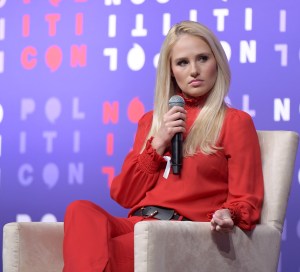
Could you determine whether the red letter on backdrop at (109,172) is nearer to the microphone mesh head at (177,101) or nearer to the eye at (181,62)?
the eye at (181,62)

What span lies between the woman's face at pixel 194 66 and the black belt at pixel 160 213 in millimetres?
375

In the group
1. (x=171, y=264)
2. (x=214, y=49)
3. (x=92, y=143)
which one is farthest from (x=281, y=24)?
(x=171, y=264)

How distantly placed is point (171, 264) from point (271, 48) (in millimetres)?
1322

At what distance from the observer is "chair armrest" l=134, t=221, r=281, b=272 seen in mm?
1915

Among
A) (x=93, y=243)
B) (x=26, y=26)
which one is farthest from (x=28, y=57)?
(x=93, y=243)

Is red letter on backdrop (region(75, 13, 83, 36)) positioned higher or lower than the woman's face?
higher

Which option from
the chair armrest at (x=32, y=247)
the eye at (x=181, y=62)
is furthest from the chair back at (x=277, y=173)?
the chair armrest at (x=32, y=247)

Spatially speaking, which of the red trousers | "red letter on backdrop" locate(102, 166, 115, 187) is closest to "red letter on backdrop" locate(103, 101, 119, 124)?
"red letter on backdrop" locate(102, 166, 115, 187)

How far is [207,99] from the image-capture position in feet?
8.04

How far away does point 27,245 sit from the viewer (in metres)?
2.36

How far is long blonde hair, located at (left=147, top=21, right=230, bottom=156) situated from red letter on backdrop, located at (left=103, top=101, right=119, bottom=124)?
75cm

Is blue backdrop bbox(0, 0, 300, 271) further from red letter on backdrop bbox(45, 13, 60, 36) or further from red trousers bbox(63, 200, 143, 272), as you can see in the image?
red trousers bbox(63, 200, 143, 272)

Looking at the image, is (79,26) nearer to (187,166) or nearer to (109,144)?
(109,144)

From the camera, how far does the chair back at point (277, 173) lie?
91.8 inches
